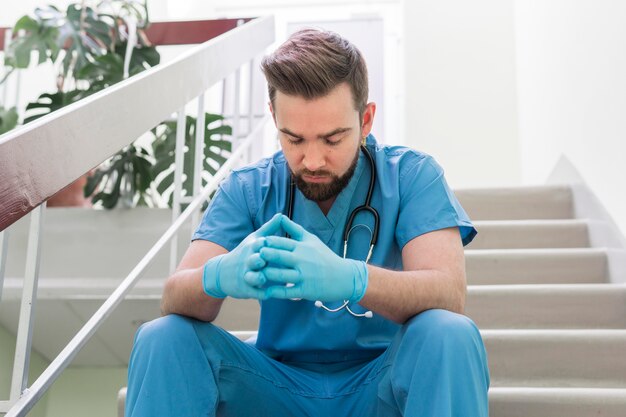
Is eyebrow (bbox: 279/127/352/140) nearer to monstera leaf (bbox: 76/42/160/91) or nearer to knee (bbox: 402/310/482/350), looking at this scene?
knee (bbox: 402/310/482/350)

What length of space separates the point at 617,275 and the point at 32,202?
155 cm

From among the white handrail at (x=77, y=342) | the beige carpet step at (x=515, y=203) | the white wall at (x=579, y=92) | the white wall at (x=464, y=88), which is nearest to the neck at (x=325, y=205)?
the white handrail at (x=77, y=342)

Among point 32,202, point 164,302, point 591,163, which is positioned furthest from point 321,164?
point 591,163

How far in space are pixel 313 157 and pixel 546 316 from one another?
3.05 ft

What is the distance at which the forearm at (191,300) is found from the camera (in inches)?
40.4

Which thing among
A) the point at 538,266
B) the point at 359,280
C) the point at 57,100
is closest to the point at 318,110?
the point at 359,280

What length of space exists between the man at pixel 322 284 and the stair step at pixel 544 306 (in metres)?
0.64

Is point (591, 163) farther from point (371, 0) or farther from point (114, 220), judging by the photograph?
point (371, 0)

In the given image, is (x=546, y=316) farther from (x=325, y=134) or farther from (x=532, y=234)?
(x=325, y=134)

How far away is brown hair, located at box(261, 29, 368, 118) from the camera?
45.4 inches

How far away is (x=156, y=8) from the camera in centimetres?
402

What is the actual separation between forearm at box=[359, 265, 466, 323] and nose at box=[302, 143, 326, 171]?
0.23m

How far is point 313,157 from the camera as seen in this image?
1.16 m

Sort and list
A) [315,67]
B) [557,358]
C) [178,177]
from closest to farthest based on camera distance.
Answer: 1. [315,67]
2. [557,358]
3. [178,177]
